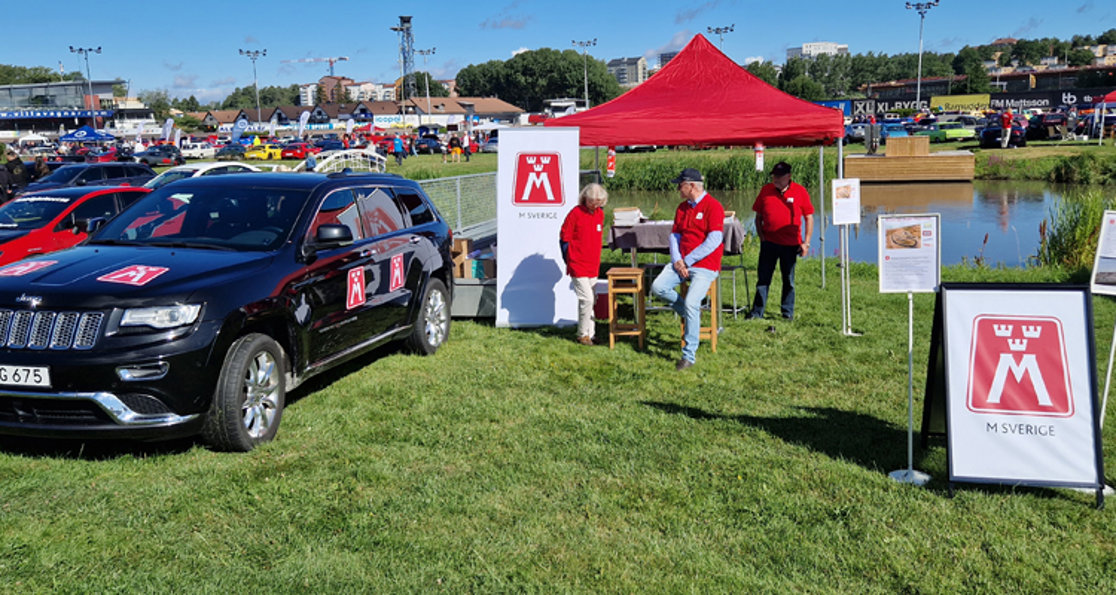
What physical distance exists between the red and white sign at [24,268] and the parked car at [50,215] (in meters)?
5.34

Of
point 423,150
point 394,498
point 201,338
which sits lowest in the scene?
point 394,498

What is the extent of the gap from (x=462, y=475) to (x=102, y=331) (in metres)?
2.22

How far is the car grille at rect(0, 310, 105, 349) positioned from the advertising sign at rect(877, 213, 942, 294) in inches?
188

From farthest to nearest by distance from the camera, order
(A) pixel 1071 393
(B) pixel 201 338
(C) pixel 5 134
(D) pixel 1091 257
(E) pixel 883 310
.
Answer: (C) pixel 5 134 < (D) pixel 1091 257 < (E) pixel 883 310 < (B) pixel 201 338 < (A) pixel 1071 393

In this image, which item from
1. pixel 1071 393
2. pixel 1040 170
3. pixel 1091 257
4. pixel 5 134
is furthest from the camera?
pixel 5 134

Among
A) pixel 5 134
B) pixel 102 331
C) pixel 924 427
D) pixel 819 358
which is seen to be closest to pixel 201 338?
pixel 102 331

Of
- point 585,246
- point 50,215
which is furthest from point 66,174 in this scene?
point 585,246

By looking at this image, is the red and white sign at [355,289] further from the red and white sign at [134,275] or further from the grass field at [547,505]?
the red and white sign at [134,275]

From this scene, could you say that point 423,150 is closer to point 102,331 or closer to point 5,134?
point 102,331

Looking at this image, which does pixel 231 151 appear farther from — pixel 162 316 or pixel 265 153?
pixel 162 316

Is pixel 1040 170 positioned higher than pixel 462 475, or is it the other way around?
pixel 1040 170

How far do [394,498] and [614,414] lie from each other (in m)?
2.08

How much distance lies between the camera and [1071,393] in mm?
4719

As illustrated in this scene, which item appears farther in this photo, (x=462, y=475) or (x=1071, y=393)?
(x=462, y=475)
